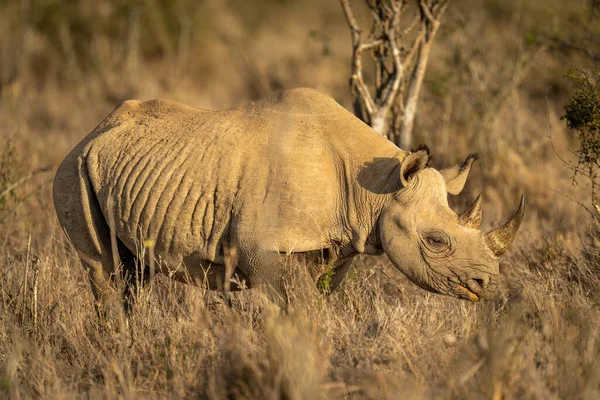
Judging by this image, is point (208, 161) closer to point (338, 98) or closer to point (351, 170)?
point (351, 170)

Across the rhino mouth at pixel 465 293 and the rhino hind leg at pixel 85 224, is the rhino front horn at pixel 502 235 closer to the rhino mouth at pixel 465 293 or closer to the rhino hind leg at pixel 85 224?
the rhino mouth at pixel 465 293

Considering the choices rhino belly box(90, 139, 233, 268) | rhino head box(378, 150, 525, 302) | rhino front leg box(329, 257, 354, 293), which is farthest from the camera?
rhino front leg box(329, 257, 354, 293)

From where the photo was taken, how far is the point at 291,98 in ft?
20.8

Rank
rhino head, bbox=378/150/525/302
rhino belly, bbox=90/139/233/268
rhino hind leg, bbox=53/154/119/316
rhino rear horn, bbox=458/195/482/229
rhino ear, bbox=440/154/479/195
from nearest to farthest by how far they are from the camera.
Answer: rhino head, bbox=378/150/525/302 < rhino rear horn, bbox=458/195/482/229 < rhino belly, bbox=90/139/233/268 < rhino ear, bbox=440/154/479/195 < rhino hind leg, bbox=53/154/119/316

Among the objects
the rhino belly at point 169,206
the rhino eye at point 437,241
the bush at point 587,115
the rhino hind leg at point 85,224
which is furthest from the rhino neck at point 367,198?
the rhino hind leg at point 85,224

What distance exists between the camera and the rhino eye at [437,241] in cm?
582

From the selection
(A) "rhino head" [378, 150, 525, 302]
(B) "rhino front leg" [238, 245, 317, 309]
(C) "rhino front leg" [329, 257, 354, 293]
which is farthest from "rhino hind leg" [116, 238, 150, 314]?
(A) "rhino head" [378, 150, 525, 302]

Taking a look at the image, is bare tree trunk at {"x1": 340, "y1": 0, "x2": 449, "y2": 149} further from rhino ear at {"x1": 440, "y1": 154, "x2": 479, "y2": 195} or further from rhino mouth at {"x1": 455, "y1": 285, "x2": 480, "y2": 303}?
rhino mouth at {"x1": 455, "y1": 285, "x2": 480, "y2": 303}

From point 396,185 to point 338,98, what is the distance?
7954 millimetres

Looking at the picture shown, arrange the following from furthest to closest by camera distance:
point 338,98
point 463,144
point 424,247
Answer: point 338,98
point 463,144
point 424,247

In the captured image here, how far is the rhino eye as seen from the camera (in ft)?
19.1

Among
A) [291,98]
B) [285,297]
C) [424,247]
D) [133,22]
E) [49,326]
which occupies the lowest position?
[133,22]

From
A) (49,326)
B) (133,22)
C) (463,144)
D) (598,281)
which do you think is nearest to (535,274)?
(598,281)

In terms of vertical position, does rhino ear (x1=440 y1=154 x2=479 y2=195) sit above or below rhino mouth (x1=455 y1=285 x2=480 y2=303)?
above
